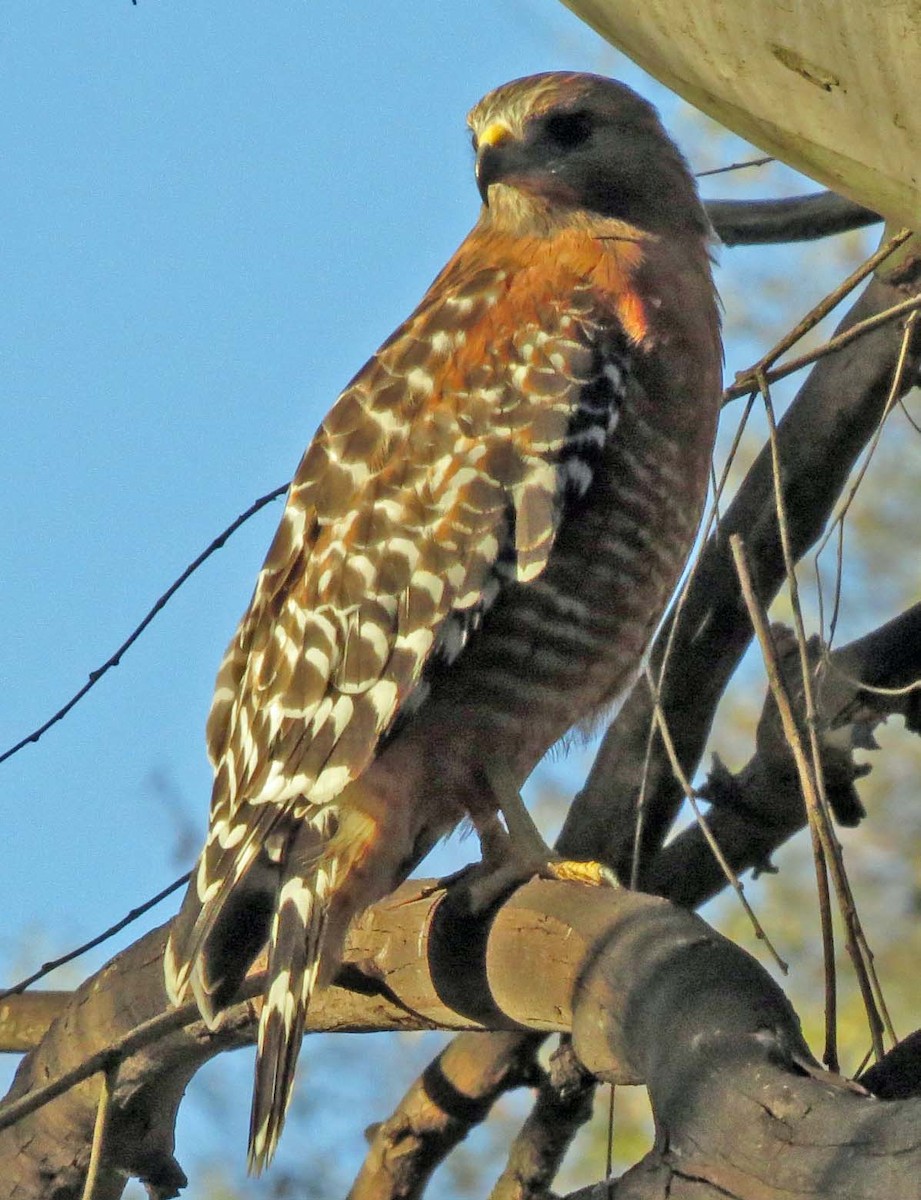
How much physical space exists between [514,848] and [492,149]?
157 centimetres

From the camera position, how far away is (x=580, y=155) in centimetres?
394

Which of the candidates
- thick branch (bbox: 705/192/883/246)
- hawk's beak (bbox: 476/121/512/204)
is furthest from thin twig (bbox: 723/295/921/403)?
hawk's beak (bbox: 476/121/512/204)

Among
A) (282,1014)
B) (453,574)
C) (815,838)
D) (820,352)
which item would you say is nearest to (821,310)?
(820,352)

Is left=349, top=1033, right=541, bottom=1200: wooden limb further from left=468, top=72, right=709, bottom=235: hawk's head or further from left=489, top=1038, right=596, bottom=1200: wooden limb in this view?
left=468, top=72, right=709, bottom=235: hawk's head

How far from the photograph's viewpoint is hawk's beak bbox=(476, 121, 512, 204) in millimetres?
3850

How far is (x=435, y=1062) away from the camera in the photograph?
344cm

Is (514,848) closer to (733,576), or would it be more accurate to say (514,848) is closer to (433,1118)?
(433,1118)

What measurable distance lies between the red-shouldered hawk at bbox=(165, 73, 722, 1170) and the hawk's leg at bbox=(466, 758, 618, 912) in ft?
0.09

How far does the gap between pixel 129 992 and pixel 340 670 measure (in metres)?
0.69

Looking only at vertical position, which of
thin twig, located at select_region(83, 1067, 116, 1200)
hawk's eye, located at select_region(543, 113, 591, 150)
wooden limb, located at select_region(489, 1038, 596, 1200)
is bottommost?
thin twig, located at select_region(83, 1067, 116, 1200)

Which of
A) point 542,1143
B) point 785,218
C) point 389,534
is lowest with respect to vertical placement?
point 542,1143

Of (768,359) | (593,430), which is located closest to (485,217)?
(593,430)

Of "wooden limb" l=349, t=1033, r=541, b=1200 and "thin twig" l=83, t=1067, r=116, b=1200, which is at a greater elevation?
"wooden limb" l=349, t=1033, r=541, b=1200

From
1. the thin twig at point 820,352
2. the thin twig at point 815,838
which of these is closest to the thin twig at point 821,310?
the thin twig at point 820,352
